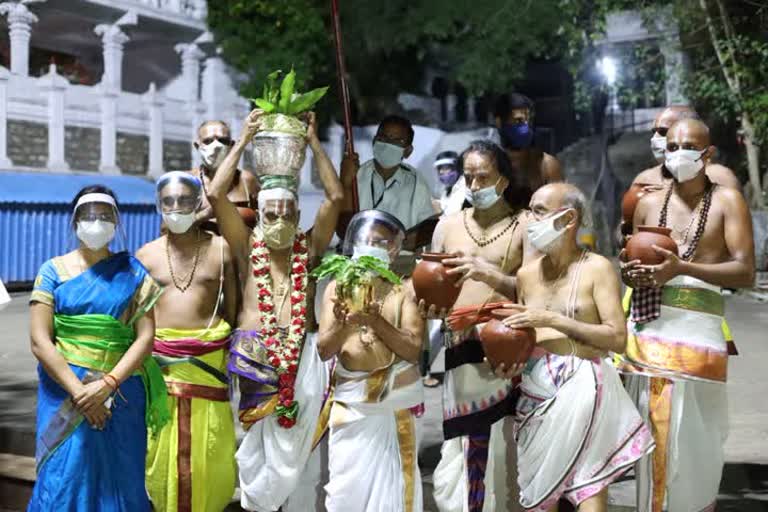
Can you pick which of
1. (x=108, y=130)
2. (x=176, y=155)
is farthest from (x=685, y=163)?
(x=176, y=155)

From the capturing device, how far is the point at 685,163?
4.40 meters

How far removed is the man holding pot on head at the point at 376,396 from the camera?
430 cm

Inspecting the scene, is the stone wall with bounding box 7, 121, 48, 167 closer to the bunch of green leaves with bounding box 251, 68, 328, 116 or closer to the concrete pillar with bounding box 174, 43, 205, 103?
the concrete pillar with bounding box 174, 43, 205, 103

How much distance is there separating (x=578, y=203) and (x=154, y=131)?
1588cm

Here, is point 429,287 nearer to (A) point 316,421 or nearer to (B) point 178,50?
(A) point 316,421

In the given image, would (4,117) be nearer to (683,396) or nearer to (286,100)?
(286,100)

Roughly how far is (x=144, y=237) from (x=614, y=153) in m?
14.3

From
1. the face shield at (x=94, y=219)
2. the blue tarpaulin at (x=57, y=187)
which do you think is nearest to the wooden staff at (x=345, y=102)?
the face shield at (x=94, y=219)

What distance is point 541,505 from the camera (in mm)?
4043

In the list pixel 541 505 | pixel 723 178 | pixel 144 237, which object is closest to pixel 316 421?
pixel 541 505

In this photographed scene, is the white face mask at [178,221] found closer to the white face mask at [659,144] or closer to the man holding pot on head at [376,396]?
the man holding pot on head at [376,396]

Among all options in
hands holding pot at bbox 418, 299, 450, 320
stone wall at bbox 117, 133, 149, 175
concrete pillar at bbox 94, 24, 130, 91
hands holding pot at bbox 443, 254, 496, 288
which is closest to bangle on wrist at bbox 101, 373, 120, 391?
hands holding pot at bbox 418, 299, 450, 320

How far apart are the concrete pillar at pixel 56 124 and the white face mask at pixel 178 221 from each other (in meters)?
→ 13.1

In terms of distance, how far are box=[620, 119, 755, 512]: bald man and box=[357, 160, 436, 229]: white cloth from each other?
1.50 meters
